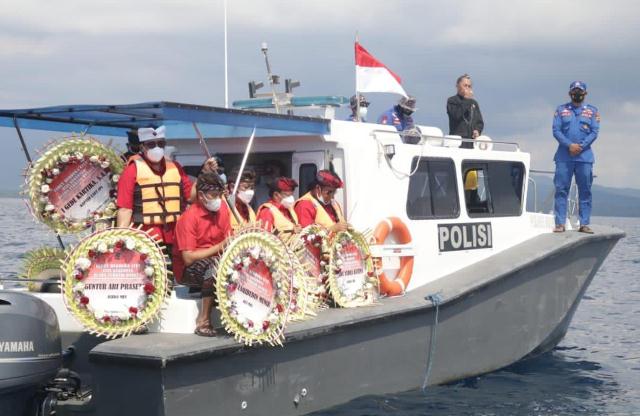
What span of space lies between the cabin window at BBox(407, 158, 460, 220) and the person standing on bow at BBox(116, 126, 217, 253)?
2473mm

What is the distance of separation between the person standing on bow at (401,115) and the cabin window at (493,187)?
28.7 inches

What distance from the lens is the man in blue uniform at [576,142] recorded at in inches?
366

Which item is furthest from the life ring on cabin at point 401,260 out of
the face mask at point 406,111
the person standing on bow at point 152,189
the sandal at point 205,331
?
the sandal at point 205,331

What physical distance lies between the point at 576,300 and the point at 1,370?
637 centimetres

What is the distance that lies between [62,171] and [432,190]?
11.5 feet

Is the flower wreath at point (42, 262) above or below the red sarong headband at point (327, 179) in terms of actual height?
below

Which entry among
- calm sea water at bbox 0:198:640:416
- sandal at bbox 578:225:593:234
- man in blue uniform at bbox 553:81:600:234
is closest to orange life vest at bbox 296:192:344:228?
calm sea water at bbox 0:198:640:416

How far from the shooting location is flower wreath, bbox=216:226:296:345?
5738 millimetres

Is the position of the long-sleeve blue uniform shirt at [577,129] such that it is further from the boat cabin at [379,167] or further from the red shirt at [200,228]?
the red shirt at [200,228]

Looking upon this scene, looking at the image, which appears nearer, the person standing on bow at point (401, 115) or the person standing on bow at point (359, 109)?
the person standing on bow at point (359, 109)

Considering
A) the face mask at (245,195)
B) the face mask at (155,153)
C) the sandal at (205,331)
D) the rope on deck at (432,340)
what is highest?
the face mask at (155,153)

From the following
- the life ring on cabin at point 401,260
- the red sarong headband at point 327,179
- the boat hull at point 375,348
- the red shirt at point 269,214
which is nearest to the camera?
the boat hull at point 375,348

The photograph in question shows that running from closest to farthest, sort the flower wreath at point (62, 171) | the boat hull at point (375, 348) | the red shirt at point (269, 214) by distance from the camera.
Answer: the boat hull at point (375, 348) → the flower wreath at point (62, 171) → the red shirt at point (269, 214)

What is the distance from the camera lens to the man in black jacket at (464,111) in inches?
372
